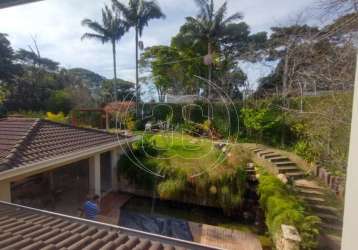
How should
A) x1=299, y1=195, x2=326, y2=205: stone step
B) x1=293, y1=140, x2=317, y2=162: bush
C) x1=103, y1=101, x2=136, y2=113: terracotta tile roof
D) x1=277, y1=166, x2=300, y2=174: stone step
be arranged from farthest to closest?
x1=103, y1=101, x2=136, y2=113: terracotta tile roof < x1=277, y1=166, x2=300, y2=174: stone step < x1=293, y1=140, x2=317, y2=162: bush < x1=299, y1=195, x2=326, y2=205: stone step

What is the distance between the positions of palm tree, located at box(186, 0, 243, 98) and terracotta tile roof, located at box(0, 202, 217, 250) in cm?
1004

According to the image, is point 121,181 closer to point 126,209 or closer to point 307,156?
point 126,209

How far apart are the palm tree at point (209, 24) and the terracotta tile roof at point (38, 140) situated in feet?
21.5

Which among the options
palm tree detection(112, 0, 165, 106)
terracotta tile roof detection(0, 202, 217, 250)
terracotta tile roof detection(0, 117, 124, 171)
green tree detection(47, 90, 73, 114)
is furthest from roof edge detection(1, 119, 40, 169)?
green tree detection(47, 90, 73, 114)

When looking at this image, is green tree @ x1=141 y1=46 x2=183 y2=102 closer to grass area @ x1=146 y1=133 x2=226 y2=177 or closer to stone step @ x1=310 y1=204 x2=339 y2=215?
grass area @ x1=146 y1=133 x2=226 y2=177

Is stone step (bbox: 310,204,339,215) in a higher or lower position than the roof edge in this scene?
lower

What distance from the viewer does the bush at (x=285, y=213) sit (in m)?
5.27

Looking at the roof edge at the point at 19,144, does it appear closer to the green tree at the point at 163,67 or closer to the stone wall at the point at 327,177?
the green tree at the point at 163,67

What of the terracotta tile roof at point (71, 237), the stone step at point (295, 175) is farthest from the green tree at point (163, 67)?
the terracotta tile roof at point (71, 237)

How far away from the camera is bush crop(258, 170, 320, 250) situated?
5.27 meters

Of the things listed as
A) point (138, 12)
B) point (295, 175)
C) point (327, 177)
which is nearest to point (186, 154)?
point (295, 175)

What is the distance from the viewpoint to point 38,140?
7398mm

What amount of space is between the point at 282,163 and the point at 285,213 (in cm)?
A: 365

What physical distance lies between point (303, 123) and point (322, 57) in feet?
9.59
